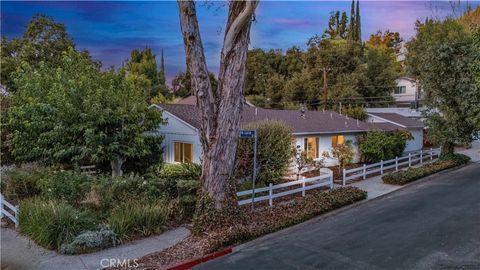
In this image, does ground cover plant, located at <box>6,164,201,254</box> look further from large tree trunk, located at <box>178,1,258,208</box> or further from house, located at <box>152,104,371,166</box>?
house, located at <box>152,104,371,166</box>

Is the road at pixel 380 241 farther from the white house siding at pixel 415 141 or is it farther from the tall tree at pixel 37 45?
the tall tree at pixel 37 45

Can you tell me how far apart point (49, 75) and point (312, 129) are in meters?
13.6

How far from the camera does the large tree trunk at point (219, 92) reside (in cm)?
850

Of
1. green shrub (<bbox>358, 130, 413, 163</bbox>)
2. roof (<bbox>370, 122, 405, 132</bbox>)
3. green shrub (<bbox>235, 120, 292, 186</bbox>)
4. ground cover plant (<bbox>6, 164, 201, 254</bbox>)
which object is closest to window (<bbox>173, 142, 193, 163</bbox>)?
green shrub (<bbox>235, 120, 292, 186</bbox>)

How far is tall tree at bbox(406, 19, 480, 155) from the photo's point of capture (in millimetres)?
19156

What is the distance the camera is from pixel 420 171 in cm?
1720

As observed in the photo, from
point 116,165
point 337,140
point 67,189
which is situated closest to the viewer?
point 67,189

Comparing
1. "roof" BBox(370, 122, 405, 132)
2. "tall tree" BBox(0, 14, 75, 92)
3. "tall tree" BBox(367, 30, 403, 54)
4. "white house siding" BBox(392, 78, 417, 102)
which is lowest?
Result: "roof" BBox(370, 122, 405, 132)

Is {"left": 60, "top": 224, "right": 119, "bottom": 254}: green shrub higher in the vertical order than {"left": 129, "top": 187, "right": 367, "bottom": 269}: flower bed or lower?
higher

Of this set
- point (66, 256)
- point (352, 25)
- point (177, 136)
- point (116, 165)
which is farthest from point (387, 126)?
point (352, 25)

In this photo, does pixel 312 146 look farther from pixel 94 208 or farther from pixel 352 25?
pixel 352 25

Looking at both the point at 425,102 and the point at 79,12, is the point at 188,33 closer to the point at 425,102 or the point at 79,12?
the point at 79,12

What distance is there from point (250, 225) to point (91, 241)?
376 centimetres

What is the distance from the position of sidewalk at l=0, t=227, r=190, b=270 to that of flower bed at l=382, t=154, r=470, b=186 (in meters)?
10.5
